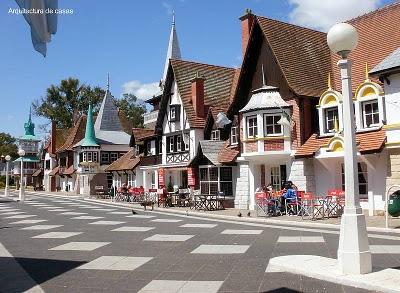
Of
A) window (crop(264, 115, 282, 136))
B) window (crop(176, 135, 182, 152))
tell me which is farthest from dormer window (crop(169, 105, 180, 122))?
window (crop(264, 115, 282, 136))

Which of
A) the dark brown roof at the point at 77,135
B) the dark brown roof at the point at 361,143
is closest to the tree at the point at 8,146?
the dark brown roof at the point at 77,135

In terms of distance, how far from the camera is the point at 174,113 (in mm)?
32281

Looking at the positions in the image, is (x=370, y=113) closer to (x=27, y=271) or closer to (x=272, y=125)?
(x=272, y=125)

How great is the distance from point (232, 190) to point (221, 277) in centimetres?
1808

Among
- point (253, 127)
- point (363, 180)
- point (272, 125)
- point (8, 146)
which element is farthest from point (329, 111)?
point (8, 146)

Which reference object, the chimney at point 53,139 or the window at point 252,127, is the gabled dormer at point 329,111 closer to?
the window at point 252,127

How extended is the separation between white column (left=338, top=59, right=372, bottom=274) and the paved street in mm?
673

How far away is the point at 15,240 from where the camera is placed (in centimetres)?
1213

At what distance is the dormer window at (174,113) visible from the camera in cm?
3186

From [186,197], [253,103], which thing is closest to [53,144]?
[186,197]

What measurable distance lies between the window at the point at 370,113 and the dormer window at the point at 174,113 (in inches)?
612

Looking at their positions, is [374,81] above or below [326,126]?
above

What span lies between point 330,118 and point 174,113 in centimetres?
1433

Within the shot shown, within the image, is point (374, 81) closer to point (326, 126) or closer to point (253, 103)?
point (326, 126)
